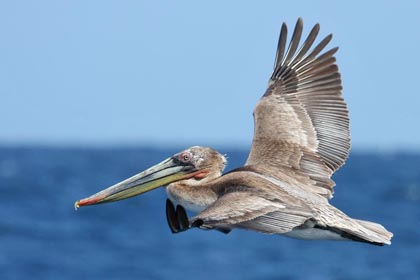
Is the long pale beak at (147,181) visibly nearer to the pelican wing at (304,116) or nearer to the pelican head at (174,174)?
the pelican head at (174,174)

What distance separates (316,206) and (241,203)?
0.91m

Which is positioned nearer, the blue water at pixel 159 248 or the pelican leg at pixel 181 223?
the pelican leg at pixel 181 223

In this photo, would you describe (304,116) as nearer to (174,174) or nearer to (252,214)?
(174,174)

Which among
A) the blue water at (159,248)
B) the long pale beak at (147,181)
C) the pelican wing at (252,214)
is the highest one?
the blue water at (159,248)

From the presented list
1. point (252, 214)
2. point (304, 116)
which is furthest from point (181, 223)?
point (304, 116)

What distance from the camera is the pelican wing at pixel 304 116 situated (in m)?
11.2

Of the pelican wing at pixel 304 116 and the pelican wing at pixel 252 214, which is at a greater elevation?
the pelican wing at pixel 304 116

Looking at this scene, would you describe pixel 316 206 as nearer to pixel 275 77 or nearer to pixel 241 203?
pixel 241 203

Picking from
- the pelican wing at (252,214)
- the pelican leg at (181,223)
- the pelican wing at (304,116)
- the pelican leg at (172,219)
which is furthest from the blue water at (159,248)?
the pelican leg at (181,223)

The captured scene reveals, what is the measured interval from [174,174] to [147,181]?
0.89ft

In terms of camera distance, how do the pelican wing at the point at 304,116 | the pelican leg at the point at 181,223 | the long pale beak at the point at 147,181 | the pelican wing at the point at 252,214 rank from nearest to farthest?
1. the pelican leg at the point at 181,223
2. the pelican wing at the point at 252,214
3. the long pale beak at the point at 147,181
4. the pelican wing at the point at 304,116

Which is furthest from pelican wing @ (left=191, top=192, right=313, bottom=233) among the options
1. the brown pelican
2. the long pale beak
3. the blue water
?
the blue water

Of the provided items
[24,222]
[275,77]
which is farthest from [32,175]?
[275,77]

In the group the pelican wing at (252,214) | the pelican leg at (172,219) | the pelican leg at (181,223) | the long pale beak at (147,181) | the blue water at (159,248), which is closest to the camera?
the pelican leg at (181,223)
